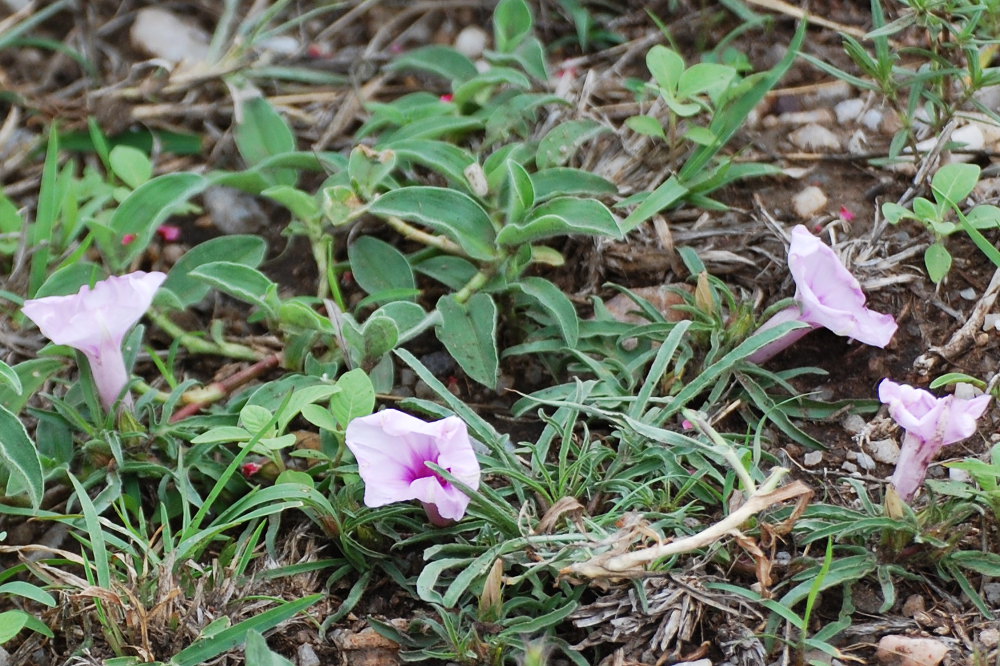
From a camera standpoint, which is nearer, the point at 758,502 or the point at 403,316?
the point at 758,502

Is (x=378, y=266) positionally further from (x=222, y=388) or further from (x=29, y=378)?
(x=29, y=378)

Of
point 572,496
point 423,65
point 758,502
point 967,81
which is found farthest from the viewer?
point 423,65

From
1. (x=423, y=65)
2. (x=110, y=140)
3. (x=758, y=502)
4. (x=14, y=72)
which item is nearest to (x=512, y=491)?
(x=758, y=502)

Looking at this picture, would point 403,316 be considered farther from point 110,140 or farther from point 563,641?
point 110,140

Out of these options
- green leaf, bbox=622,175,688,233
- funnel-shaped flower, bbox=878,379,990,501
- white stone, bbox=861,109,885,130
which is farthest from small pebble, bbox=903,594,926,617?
white stone, bbox=861,109,885,130

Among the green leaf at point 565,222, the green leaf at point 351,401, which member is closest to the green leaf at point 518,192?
the green leaf at point 565,222

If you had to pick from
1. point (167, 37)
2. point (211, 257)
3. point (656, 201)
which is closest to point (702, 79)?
point (656, 201)

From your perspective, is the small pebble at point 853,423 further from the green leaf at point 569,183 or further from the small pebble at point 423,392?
the small pebble at point 423,392
